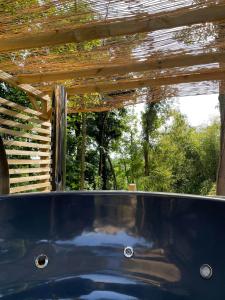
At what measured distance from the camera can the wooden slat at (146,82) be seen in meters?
3.38

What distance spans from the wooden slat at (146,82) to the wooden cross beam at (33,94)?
→ 47cm

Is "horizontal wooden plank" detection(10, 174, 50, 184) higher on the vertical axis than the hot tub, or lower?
higher

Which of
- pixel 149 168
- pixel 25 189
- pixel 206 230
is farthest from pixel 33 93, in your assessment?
pixel 149 168

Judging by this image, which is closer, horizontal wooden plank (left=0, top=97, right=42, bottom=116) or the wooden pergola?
the wooden pergola

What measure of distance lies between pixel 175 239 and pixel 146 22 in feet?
4.54

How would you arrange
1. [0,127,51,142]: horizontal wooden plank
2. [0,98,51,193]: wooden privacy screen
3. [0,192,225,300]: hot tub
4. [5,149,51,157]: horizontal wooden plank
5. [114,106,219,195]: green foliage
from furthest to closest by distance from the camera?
[114,106,219,195]: green foliage, [0,98,51,193]: wooden privacy screen, [5,149,51,157]: horizontal wooden plank, [0,127,51,142]: horizontal wooden plank, [0,192,225,300]: hot tub

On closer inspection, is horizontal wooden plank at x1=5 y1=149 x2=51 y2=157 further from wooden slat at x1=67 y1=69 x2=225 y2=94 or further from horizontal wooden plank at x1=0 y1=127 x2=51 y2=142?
wooden slat at x1=67 y1=69 x2=225 y2=94

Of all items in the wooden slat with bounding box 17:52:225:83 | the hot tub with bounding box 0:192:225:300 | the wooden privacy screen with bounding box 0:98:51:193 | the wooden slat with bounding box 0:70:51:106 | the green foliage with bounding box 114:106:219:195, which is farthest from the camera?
the green foliage with bounding box 114:106:219:195

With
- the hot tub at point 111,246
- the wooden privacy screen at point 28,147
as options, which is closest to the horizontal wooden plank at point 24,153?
the wooden privacy screen at point 28,147

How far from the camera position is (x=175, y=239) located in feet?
5.41

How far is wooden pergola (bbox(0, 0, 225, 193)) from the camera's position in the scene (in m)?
2.11

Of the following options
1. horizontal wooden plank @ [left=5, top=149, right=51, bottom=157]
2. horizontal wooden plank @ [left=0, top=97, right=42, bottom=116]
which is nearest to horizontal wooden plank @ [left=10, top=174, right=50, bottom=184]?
horizontal wooden plank @ [left=5, top=149, right=51, bottom=157]

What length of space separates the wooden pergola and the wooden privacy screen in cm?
2

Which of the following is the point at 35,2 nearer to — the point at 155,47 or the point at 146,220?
the point at 155,47
